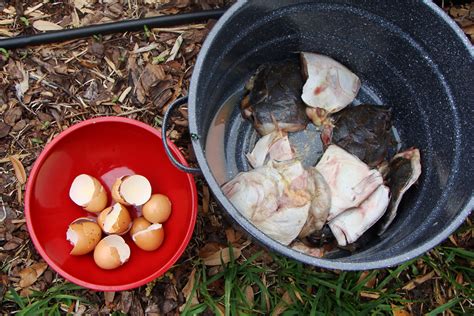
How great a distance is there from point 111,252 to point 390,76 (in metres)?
1.08

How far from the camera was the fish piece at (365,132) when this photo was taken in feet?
6.03

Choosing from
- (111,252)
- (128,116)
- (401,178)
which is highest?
(401,178)

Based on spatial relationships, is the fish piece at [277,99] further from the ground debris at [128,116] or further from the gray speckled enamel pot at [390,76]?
the ground debris at [128,116]

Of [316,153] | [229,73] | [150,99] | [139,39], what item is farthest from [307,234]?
[139,39]

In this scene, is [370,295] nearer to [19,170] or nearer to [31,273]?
[31,273]

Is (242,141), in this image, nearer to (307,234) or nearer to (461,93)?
(307,234)

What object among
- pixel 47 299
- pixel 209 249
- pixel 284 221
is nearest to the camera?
pixel 284 221

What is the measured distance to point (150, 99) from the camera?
1.92m

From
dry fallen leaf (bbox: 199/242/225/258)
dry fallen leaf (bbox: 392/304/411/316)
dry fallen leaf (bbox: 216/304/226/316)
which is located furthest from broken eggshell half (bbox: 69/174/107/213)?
dry fallen leaf (bbox: 392/304/411/316)

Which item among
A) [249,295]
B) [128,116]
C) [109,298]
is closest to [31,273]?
[109,298]

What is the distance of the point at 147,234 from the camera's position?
1686mm

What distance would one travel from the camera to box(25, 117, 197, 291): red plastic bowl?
1.63 m

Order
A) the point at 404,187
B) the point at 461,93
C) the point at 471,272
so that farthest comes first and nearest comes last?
the point at 471,272
the point at 404,187
the point at 461,93

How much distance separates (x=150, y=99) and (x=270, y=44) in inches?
18.1
